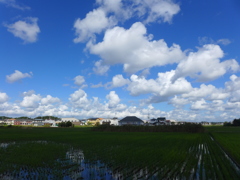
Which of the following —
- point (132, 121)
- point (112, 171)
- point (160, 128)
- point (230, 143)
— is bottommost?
point (230, 143)

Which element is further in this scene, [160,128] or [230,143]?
[160,128]

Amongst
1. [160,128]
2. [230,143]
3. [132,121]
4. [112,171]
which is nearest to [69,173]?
[112,171]

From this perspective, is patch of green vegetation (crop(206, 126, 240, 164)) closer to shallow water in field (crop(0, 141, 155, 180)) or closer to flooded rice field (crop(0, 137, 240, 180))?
flooded rice field (crop(0, 137, 240, 180))

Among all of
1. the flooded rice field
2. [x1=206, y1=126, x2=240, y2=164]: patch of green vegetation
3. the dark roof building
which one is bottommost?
[x1=206, y1=126, x2=240, y2=164]: patch of green vegetation

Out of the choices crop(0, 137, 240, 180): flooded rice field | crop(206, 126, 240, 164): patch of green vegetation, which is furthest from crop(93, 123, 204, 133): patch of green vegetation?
crop(0, 137, 240, 180): flooded rice field

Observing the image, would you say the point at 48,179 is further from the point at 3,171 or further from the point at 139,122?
the point at 139,122

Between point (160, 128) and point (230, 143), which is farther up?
point (160, 128)

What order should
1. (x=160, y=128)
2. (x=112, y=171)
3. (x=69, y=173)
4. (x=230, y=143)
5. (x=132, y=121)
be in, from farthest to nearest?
(x=132, y=121)
(x=160, y=128)
(x=230, y=143)
(x=112, y=171)
(x=69, y=173)

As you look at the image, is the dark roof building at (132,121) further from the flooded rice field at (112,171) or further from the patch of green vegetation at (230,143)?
the flooded rice field at (112,171)

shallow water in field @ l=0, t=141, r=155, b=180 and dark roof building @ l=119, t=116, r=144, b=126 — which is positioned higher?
dark roof building @ l=119, t=116, r=144, b=126

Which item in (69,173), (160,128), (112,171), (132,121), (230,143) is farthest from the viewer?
(132,121)

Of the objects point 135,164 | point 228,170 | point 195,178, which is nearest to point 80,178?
point 135,164

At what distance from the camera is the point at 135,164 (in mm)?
13547

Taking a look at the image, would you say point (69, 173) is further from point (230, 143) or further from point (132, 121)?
point (132, 121)
